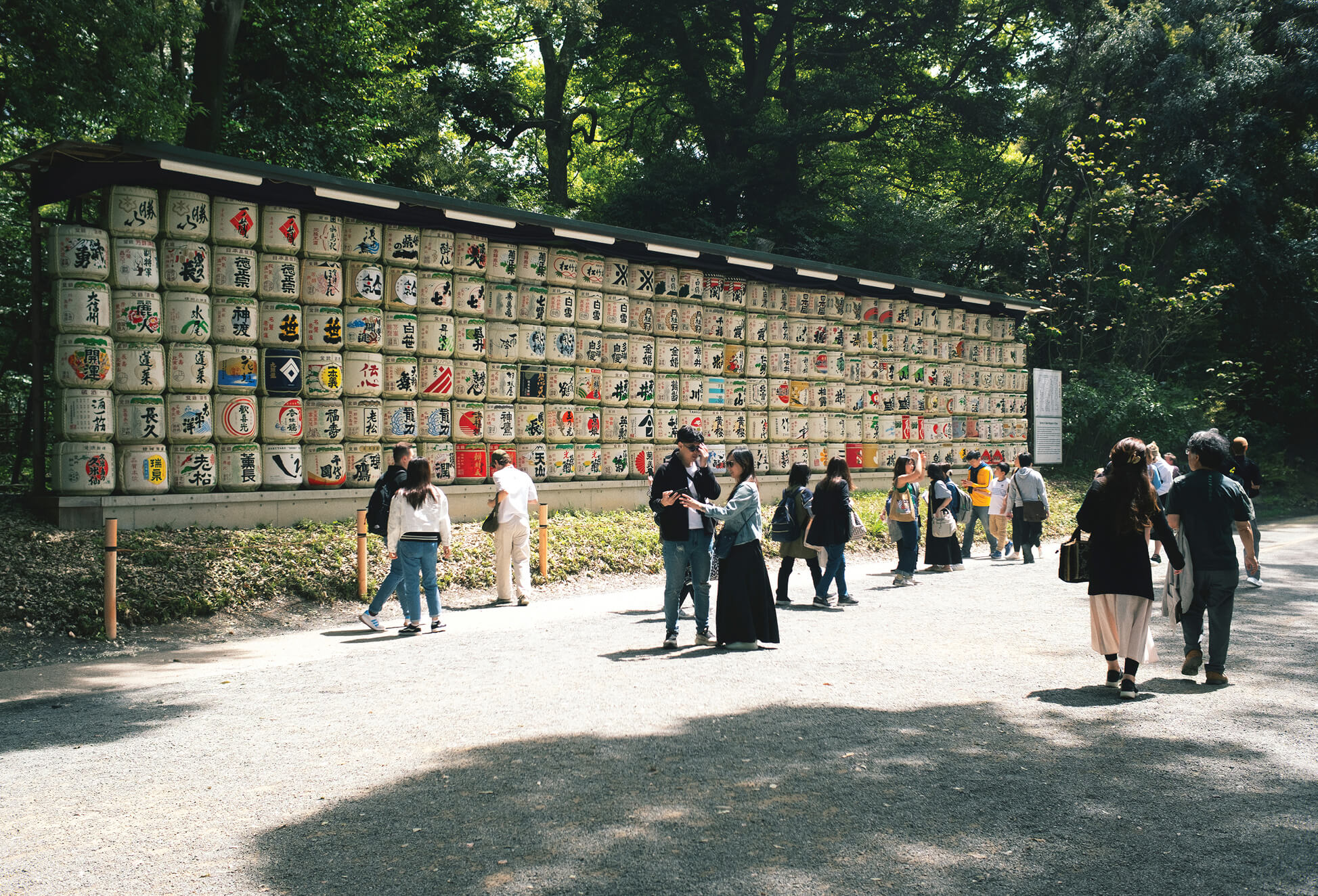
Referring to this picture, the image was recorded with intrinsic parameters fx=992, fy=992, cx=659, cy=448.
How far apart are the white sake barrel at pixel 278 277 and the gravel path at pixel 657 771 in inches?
186

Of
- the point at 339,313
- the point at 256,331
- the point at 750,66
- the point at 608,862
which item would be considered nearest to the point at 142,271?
the point at 256,331

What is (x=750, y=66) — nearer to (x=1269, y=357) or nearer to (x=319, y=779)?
(x=1269, y=357)

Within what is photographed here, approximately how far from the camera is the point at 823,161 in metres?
31.6

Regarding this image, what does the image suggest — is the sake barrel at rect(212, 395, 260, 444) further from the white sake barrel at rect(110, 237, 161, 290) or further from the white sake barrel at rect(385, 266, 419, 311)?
the white sake barrel at rect(385, 266, 419, 311)

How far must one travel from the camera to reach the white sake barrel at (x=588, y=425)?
1481cm

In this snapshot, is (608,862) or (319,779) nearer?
(608,862)

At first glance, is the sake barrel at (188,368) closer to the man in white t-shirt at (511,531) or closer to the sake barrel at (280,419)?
the sake barrel at (280,419)

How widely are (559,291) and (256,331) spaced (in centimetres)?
447

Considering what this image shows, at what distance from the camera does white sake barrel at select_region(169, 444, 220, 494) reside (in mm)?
11086

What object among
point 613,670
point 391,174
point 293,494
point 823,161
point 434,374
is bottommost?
point 613,670

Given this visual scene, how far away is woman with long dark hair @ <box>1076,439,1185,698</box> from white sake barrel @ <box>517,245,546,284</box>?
9.22m

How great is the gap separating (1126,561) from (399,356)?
9.15 m

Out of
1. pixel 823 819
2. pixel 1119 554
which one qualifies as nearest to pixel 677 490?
pixel 1119 554

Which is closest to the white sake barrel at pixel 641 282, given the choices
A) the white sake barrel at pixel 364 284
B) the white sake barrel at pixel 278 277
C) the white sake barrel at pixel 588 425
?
the white sake barrel at pixel 588 425
